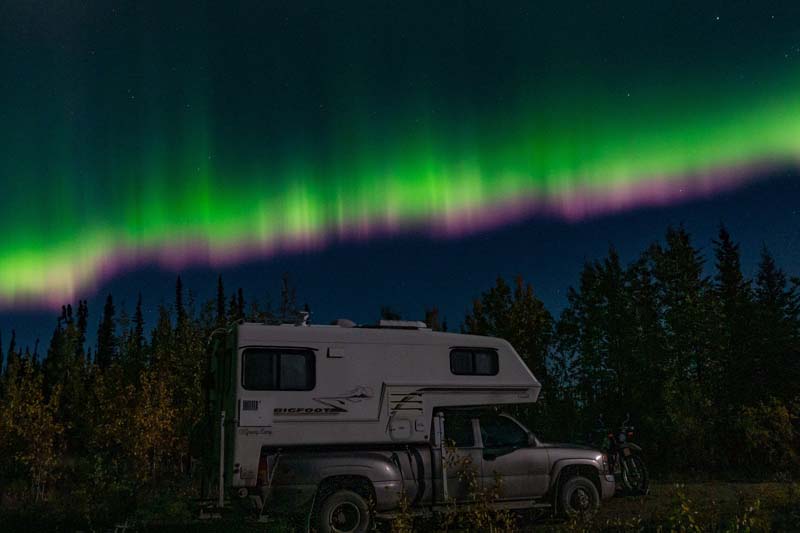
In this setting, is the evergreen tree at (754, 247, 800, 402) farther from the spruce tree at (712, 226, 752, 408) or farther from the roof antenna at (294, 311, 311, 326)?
the roof antenna at (294, 311, 311, 326)

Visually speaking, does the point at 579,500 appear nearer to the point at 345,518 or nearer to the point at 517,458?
the point at 517,458

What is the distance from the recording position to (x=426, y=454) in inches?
388

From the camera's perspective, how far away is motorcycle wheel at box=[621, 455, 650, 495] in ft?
42.3

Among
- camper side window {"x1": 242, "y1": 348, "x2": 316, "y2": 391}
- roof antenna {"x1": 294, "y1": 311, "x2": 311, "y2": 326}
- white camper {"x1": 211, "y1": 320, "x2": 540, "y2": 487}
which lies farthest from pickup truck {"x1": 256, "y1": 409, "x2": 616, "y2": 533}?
roof antenna {"x1": 294, "y1": 311, "x2": 311, "y2": 326}

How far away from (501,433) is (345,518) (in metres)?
2.78

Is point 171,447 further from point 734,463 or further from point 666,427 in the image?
point 734,463

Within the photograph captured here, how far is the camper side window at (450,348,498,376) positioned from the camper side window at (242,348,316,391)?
2.38 m

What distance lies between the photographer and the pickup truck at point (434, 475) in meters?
8.90

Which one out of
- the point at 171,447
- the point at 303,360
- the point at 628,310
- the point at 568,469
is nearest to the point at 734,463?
the point at 628,310

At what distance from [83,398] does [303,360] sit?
1108 inches

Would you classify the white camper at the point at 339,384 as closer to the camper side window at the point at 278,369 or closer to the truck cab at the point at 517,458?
the camper side window at the point at 278,369

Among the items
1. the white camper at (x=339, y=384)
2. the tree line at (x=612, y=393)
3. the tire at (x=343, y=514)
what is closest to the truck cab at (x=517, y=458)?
the white camper at (x=339, y=384)

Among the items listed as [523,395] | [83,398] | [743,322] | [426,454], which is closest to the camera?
[426,454]

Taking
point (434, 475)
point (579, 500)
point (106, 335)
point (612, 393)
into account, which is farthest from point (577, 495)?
point (106, 335)
